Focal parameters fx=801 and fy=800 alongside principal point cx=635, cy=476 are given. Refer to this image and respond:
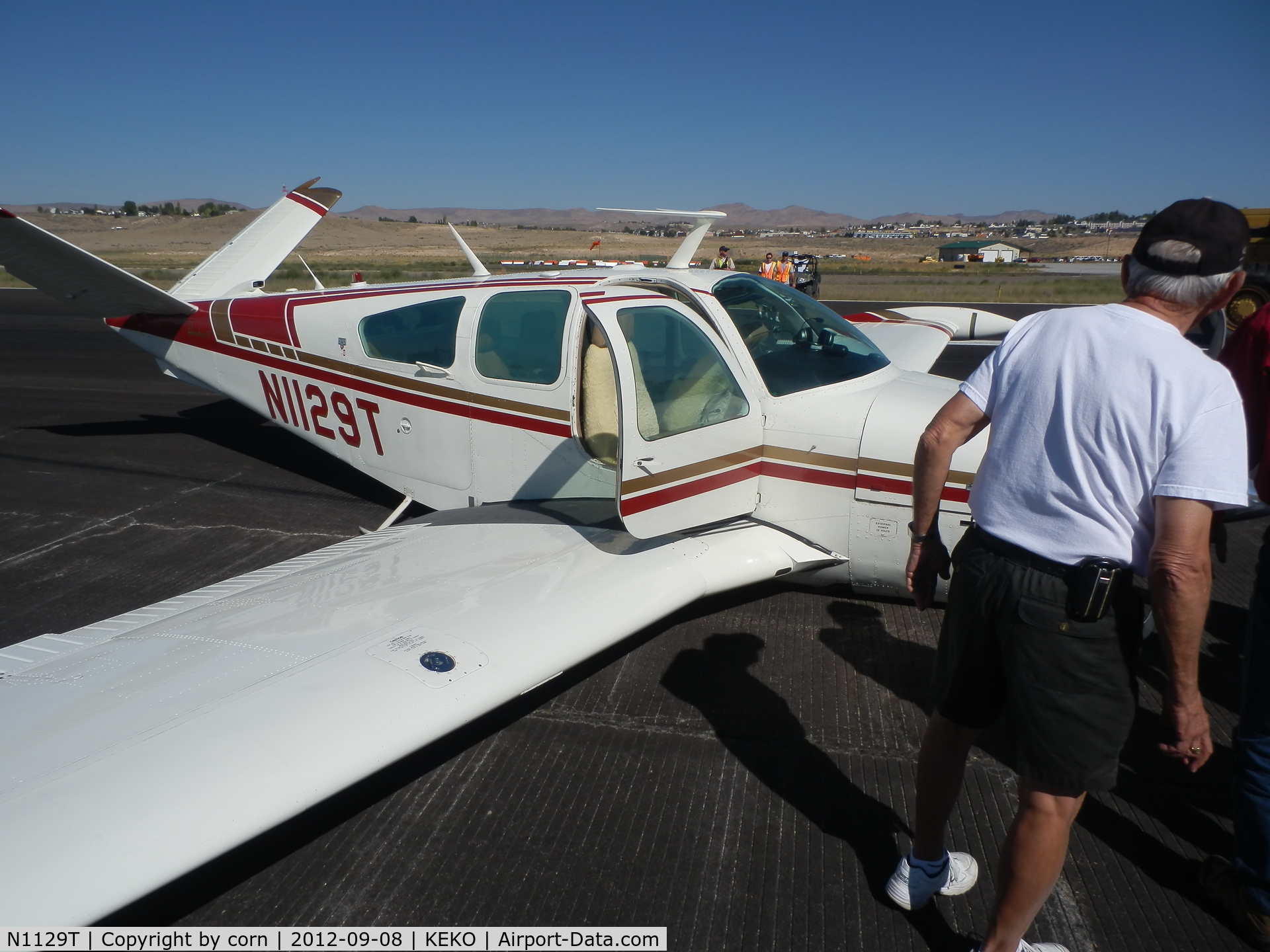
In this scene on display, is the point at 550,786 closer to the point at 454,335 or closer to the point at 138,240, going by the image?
the point at 454,335

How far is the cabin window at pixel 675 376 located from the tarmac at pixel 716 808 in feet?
4.11

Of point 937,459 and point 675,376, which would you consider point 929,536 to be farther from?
point 675,376

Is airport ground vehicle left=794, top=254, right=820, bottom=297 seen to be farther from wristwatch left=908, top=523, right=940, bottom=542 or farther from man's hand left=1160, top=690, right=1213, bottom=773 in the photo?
man's hand left=1160, top=690, right=1213, bottom=773

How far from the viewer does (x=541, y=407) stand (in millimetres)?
4762

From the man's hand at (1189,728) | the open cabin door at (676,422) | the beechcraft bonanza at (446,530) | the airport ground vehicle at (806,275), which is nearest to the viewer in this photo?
the man's hand at (1189,728)

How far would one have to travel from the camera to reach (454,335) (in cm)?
511

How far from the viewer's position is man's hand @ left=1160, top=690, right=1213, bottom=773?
6.11 feet

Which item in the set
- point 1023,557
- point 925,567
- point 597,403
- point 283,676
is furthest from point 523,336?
point 1023,557

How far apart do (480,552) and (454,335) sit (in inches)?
64.0

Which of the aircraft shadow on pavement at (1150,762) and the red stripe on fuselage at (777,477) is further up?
the red stripe on fuselage at (777,477)

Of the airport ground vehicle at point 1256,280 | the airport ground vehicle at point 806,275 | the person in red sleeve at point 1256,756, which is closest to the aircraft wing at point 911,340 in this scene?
the person in red sleeve at point 1256,756

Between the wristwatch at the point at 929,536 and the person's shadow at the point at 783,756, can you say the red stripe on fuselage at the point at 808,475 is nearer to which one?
the person's shadow at the point at 783,756

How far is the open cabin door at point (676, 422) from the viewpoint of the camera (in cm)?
383

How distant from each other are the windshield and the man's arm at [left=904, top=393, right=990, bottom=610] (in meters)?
2.23
